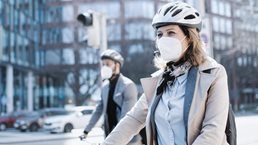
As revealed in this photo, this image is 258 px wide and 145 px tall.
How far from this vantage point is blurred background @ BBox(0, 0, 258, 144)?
4325cm

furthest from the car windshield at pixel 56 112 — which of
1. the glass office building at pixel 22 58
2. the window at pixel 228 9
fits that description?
the window at pixel 228 9

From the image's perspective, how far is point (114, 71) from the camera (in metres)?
4.88

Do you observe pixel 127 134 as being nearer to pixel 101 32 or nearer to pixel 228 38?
pixel 101 32

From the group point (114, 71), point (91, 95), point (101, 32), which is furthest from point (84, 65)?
point (114, 71)

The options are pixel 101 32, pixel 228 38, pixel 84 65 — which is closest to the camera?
pixel 101 32

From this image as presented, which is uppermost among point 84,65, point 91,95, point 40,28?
point 40,28

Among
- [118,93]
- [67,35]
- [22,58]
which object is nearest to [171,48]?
[118,93]

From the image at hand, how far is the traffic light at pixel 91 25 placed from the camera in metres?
8.03

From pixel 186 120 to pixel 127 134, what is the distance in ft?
1.45

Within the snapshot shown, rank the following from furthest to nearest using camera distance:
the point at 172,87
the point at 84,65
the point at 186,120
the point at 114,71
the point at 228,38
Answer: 1. the point at 228,38
2. the point at 84,65
3. the point at 114,71
4. the point at 172,87
5. the point at 186,120

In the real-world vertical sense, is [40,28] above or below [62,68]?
above

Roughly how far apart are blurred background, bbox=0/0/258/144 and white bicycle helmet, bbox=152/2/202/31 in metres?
38.7

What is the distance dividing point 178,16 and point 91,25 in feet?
19.5

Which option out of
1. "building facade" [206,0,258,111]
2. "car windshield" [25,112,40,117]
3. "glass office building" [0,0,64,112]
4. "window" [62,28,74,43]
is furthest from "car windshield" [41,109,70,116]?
"building facade" [206,0,258,111]
